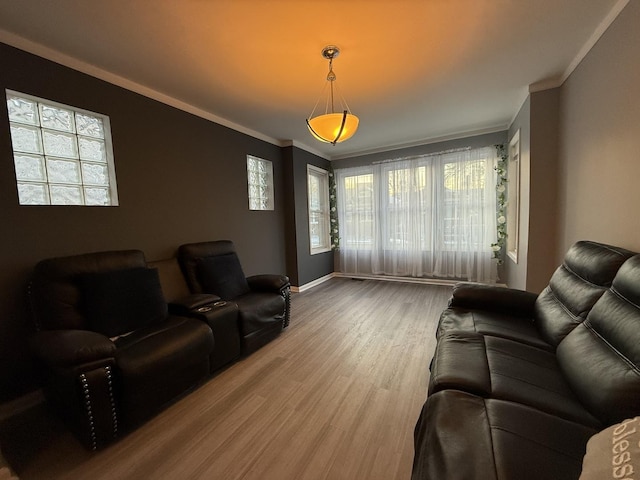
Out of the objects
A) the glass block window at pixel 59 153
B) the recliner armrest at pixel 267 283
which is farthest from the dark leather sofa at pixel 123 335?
the glass block window at pixel 59 153

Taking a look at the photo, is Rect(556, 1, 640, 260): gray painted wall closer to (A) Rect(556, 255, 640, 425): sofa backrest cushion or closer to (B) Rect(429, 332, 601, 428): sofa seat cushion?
(A) Rect(556, 255, 640, 425): sofa backrest cushion

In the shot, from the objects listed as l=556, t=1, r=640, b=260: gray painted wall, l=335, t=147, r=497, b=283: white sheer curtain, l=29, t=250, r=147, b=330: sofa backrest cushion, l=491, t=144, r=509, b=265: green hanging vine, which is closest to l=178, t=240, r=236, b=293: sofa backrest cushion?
l=29, t=250, r=147, b=330: sofa backrest cushion

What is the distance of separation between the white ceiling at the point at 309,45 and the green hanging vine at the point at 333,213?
2.23 m

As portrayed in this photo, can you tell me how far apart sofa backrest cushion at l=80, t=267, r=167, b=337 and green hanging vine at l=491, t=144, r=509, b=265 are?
433 centimetres

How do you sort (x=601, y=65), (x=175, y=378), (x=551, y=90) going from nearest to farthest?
1. (x=175, y=378)
2. (x=601, y=65)
3. (x=551, y=90)

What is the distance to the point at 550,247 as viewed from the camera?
2.73 metres

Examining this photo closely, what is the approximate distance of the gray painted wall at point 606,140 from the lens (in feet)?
5.09

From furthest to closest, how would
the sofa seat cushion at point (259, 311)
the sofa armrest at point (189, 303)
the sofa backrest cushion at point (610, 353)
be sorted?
the sofa seat cushion at point (259, 311) → the sofa armrest at point (189, 303) → the sofa backrest cushion at point (610, 353)

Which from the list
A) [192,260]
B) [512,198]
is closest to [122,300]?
[192,260]

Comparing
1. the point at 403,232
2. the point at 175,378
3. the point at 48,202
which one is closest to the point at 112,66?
the point at 48,202

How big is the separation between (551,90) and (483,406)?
3164 mm

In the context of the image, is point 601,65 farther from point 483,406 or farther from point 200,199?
point 200,199

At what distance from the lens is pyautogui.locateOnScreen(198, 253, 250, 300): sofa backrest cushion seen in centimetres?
263

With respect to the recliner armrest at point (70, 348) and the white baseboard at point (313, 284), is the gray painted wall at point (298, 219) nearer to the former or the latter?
the white baseboard at point (313, 284)
